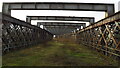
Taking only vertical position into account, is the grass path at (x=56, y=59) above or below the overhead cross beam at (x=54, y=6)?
below

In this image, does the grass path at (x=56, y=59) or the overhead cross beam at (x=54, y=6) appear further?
the overhead cross beam at (x=54, y=6)

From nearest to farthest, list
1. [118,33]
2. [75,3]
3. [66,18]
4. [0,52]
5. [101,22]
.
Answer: [118,33] → [0,52] → [101,22] → [75,3] → [66,18]

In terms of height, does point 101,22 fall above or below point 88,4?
below

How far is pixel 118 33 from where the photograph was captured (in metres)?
6.76

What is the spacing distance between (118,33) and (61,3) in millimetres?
8176

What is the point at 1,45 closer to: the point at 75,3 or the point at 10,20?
the point at 10,20

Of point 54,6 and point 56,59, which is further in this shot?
point 54,6

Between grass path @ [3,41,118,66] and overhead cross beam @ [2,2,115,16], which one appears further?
overhead cross beam @ [2,2,115,16]

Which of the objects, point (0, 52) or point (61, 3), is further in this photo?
point (61, 3)

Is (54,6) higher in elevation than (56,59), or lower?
higher

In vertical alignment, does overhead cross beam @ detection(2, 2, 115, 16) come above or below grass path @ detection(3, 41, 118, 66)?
above

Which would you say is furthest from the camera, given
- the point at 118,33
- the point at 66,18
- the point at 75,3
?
the point at 66,18

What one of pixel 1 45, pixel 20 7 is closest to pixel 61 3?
pixel 20 7

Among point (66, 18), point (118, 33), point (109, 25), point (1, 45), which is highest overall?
point (66, 18)
